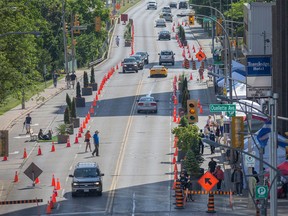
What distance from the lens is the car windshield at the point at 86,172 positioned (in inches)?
2452

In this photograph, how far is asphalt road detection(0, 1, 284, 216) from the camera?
5953 centimetres

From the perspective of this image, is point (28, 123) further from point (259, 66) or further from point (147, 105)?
point (259, 66)

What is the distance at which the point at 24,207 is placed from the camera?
197 ft

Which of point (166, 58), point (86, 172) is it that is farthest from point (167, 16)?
point (86, 172)

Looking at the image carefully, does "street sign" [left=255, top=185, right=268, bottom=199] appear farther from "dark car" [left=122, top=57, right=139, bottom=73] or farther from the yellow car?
"dark car" [left=122, top=57, right=139, bottom=73]

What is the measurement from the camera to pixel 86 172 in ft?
205

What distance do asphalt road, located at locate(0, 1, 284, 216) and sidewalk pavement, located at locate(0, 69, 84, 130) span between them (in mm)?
711

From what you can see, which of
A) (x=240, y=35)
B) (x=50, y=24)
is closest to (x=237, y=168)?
(x=50, y=24)

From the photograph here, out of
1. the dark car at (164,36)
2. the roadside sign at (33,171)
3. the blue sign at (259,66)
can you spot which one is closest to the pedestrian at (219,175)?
the roadside sign at (33,171)

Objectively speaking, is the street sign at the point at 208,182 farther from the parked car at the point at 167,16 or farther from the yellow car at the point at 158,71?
the parked car at the point at 167,16

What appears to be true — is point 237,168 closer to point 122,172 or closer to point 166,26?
point 122,172

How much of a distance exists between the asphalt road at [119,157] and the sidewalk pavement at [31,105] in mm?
711

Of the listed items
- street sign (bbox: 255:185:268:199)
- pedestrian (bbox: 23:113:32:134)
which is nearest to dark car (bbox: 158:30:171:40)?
pedestrian (bbox: 23:113:32:134)

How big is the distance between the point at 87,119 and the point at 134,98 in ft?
43.8
